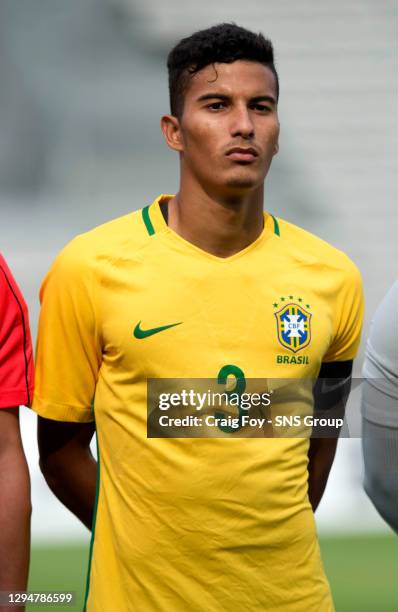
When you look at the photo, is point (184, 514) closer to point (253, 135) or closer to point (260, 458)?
point (260, 458)

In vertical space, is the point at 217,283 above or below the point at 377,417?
above

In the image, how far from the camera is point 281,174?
6285 millimetres

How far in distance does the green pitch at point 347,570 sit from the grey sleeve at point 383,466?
1.62 metres

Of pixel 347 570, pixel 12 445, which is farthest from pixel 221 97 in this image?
pixel 347 570

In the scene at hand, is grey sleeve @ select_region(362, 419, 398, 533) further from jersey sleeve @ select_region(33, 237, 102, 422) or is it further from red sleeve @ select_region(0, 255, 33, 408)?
red sleeve @ select_region(0, 255, 33, 408)

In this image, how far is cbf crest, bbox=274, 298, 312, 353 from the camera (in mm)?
2246

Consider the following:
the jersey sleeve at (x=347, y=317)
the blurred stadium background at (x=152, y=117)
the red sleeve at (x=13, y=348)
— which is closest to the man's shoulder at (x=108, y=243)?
the red sleeve at (x=13, y=348)

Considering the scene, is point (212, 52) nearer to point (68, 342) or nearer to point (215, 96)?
point (215, 96)

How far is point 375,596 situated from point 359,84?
10.8 ft

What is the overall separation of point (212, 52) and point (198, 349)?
22.3 inches

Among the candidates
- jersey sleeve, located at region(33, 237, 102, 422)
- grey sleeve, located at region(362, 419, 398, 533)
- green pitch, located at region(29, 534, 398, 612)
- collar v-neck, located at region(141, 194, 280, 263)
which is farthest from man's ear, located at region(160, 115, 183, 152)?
green pitch, located at region(29, 534, 398, 612)

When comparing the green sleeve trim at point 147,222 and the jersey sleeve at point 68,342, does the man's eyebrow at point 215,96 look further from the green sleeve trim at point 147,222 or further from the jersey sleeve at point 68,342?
the jersey sleeve at point 68,342

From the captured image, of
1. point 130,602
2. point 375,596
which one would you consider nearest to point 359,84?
point 375,596

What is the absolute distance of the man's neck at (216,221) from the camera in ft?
7.49
